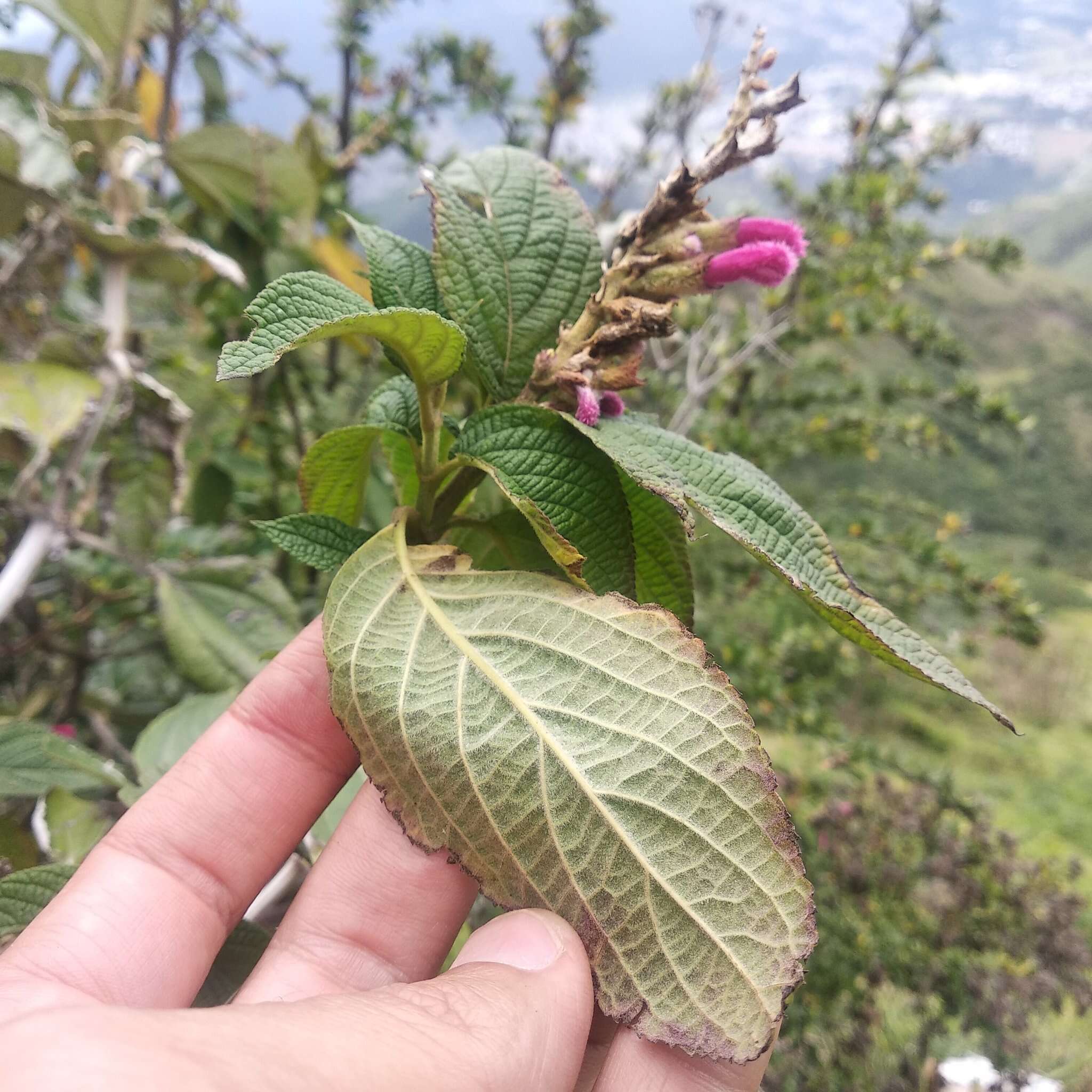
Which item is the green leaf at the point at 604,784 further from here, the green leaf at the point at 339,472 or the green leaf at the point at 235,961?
the green leaf at the point at 235,961

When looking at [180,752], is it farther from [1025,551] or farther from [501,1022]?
[1025,551]

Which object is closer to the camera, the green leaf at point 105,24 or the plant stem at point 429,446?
the plant stem at point 429,446

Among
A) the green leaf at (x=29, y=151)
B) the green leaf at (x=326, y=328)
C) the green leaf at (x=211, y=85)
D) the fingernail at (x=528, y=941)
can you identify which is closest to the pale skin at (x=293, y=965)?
the fingernail at (x=528, y=941)

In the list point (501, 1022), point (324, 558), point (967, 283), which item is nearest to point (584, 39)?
point (324, 558)

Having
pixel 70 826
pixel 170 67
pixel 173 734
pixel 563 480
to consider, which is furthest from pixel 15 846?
pixel 170 67

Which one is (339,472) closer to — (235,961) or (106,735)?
(235,961)

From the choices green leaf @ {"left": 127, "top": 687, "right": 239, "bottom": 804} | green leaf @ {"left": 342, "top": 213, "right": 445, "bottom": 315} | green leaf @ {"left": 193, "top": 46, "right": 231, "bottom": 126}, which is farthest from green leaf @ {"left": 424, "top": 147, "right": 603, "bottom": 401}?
green leaf @ {"left": 193, "top": 46, "right": 231, "bottom": 126}

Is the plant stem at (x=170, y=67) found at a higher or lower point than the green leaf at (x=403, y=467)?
higher
